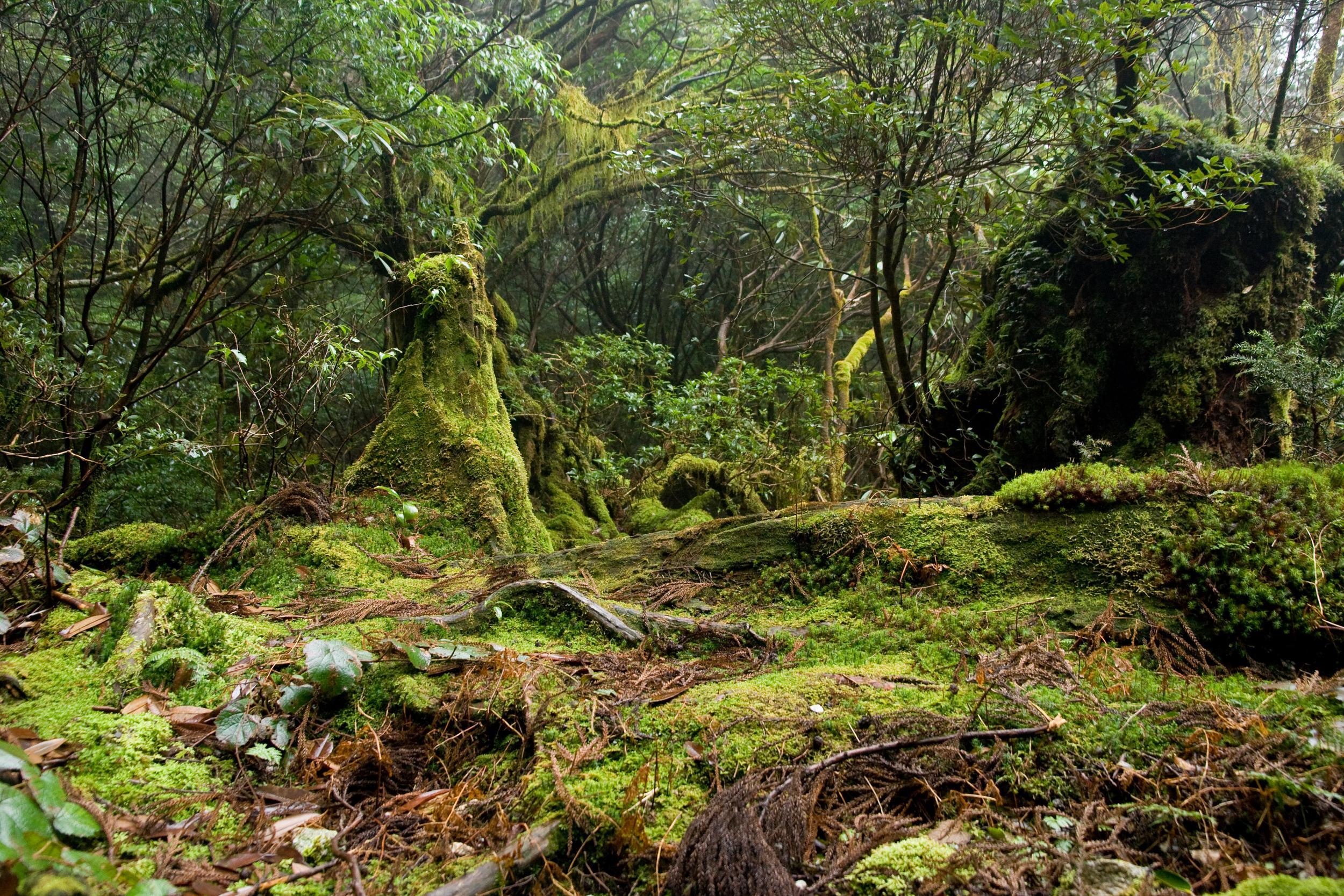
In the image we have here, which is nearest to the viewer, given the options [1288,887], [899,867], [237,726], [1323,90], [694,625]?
[1288,887]

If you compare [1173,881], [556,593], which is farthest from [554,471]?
[1173,881]

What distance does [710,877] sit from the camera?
137 centimetres

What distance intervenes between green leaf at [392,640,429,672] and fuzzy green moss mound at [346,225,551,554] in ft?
8.85

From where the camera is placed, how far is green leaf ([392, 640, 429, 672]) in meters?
2.22

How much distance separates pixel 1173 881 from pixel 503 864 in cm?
132

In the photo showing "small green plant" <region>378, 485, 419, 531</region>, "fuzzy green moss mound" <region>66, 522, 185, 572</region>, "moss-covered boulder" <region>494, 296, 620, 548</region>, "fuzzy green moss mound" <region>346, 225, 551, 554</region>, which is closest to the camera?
"fuzzy green moss mound" <region>66, 522, 185, 572</region>

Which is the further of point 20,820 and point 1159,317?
point 1159,317

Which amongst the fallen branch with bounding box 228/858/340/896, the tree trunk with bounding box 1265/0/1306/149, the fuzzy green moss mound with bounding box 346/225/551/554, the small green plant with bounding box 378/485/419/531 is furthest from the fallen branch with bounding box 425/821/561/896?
the tree trunk with bounding box 1265/0/1306/149

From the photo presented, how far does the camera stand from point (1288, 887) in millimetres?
1059

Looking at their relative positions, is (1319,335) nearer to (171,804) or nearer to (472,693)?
(472,693)

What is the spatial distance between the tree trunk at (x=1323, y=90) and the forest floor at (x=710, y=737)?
6.65m

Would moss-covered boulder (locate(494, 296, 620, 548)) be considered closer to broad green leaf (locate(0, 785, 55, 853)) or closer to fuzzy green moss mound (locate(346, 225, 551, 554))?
fuzzy green moss mound (locate(346, 225, 551, 554))

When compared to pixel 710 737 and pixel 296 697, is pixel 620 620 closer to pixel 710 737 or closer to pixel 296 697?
pixel 710 737

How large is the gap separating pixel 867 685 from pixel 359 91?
800cm
